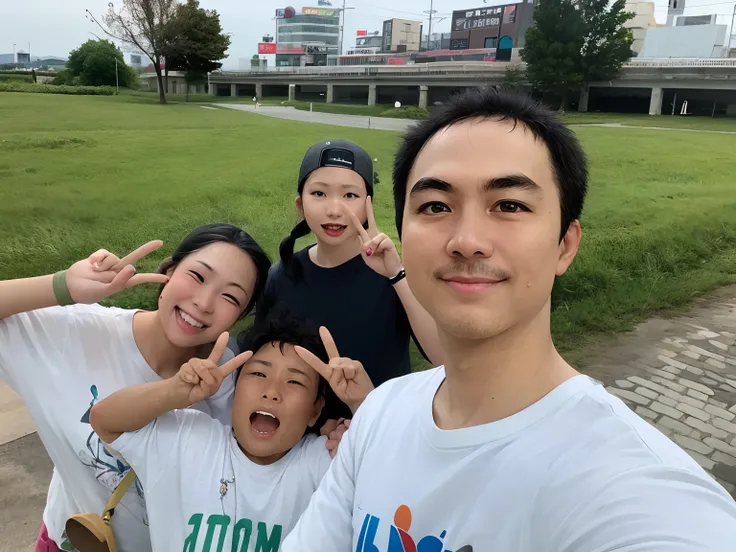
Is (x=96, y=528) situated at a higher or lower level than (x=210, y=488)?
lower

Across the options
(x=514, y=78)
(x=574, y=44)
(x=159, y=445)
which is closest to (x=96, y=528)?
(x=159, y=445)

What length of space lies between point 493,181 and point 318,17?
3987 inches

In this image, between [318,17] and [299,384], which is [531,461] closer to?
[299,384]

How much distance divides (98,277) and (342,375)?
72 cm

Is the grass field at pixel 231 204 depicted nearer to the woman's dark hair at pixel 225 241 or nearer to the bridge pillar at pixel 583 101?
the woman's dark hair at pixel 225 241

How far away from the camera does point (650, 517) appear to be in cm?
76

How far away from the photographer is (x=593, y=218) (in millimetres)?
7875

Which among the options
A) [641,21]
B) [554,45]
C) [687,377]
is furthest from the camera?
[641,21]

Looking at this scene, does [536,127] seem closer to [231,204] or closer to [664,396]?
[664,396]

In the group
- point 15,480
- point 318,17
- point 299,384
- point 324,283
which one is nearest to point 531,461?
point 299,384

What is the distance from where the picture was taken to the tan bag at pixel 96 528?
1.43 meters

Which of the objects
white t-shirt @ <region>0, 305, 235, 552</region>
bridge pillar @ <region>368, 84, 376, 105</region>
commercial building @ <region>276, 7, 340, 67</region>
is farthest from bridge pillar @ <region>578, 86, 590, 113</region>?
commercial building @ <region>276, 7, 340, 67</region>

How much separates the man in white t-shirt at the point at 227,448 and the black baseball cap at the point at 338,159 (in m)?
0.79

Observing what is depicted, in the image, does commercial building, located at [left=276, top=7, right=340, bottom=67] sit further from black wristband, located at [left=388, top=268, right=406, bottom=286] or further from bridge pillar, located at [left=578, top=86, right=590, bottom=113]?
black wristband, located at [left=388, top=268, right=406, bottom=286]
